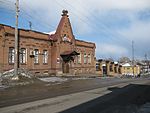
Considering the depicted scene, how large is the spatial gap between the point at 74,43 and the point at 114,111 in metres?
40.1

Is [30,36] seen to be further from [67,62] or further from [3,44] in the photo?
[67,62]

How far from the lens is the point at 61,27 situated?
4662cm

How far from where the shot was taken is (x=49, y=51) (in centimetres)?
4469

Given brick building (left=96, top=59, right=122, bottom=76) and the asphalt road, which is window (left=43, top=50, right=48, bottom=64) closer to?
the asphalt road

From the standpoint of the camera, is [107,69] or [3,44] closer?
[3,44]

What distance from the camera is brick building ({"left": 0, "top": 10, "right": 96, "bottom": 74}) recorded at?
3516 centimetres

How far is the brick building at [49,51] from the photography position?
35159 millimetres

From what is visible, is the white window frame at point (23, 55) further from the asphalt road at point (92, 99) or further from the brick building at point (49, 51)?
the asphalt road at point (92, 99)

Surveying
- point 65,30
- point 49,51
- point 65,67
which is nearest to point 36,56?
point 49,51

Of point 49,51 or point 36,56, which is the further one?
point 49,51

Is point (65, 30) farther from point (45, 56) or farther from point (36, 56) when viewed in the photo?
point (36, 56)

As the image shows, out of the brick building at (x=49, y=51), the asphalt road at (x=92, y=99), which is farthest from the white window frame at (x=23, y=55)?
the asphalt road at (x=92, y=99)

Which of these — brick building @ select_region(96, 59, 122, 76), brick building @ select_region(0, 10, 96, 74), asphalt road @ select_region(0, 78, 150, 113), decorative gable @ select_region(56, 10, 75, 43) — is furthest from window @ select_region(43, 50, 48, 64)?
brick building @ select_region(96, 59, 122, 76)

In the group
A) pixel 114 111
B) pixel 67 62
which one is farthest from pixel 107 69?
pixel 114 111
